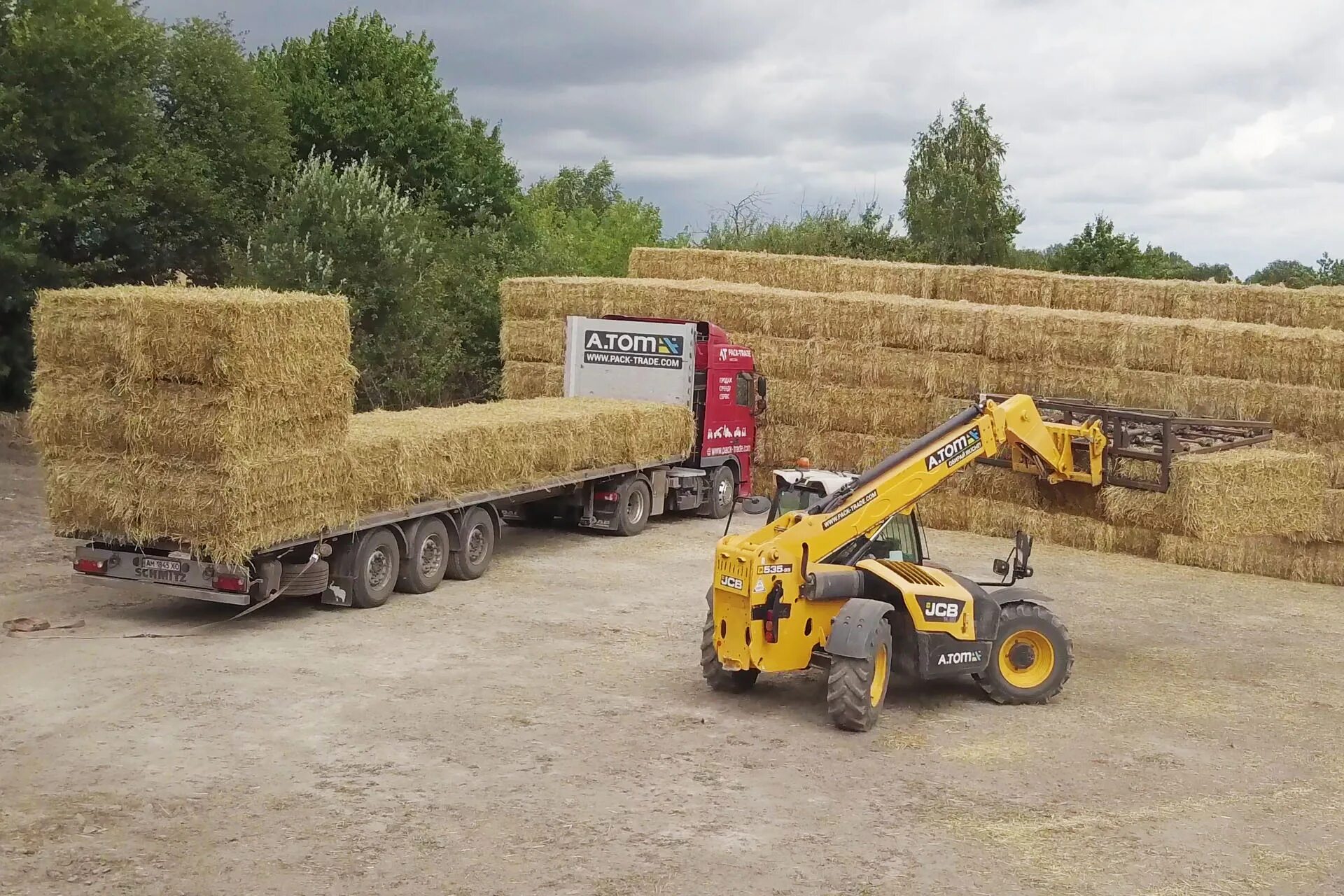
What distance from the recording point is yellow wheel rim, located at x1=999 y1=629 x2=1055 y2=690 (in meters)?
12.6

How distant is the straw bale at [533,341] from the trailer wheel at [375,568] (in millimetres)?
11244

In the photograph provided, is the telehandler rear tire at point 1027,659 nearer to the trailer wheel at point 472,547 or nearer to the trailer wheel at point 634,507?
the trailer wheel at point 472,547

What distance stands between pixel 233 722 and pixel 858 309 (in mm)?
15858

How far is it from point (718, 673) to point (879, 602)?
1.72 m

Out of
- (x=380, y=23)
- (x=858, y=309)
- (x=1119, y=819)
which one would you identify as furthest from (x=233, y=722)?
(x=380, y=23)

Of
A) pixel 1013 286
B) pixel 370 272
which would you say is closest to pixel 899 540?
pixel 1013 286

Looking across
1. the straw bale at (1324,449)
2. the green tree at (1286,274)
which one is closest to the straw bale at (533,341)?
the straw bale at (1324,449)

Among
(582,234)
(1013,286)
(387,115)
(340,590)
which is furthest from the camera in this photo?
(582,234)

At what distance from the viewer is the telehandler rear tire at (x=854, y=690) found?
446 inches

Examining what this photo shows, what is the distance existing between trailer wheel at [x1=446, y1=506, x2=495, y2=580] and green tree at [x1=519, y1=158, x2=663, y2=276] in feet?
64.8

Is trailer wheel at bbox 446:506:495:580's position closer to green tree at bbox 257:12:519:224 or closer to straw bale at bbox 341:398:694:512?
straw bale at bbox 341:398:694:512

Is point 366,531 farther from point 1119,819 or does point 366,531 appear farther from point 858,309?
point 858,309

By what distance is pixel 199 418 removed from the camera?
13.5 m

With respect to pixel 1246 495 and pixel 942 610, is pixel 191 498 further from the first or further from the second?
pixel 1246 495
